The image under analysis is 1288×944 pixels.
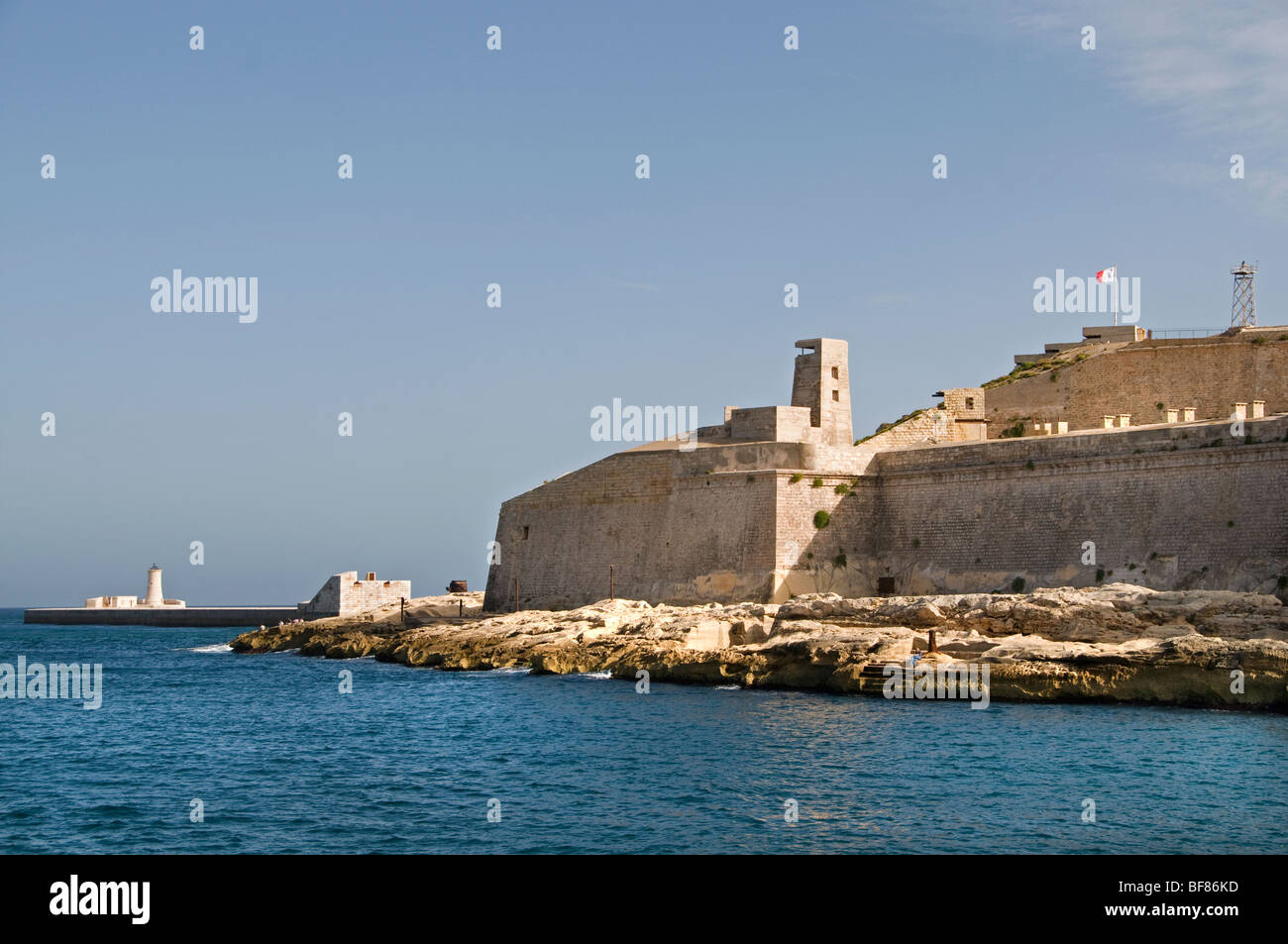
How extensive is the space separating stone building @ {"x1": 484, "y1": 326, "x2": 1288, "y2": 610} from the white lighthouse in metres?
35.8

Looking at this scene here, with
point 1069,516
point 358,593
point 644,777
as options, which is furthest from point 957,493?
point 358,593

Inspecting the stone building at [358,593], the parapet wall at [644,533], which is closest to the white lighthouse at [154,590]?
the stone building at [358,593]

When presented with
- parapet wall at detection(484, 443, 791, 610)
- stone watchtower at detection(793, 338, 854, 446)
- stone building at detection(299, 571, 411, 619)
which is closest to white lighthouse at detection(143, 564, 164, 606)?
stone building at detection(299, 571, 411, 619)

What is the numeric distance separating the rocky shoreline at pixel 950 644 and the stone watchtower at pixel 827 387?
5739 mm

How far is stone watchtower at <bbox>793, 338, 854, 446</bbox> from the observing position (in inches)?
1310

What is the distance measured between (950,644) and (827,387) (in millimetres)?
11954

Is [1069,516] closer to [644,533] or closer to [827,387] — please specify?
[827,387]

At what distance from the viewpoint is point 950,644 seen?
2252 centimetres

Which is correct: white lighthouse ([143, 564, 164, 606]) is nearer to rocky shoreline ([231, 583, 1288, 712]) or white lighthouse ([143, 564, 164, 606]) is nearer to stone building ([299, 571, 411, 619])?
stone building ([299, 571, 411, 619])

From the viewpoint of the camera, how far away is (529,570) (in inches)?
1476

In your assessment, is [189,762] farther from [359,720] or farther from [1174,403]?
[1174,403]

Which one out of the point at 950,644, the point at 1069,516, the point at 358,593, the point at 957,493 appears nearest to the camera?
the point at 950,644

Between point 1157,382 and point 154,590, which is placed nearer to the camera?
point 1157,382
